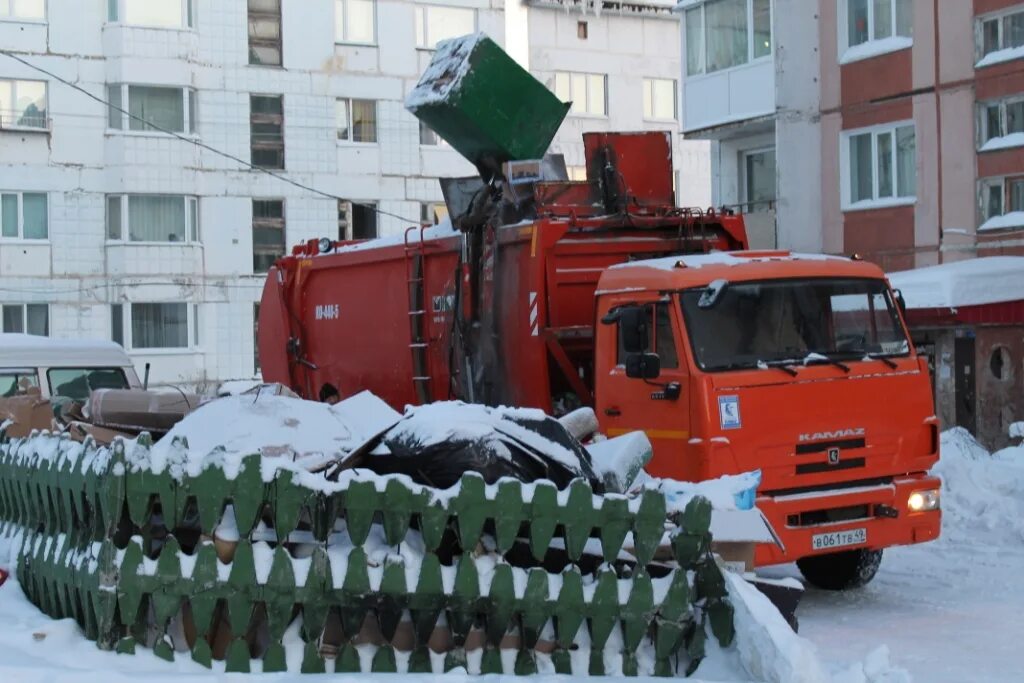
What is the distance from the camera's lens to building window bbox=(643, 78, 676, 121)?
132 feet

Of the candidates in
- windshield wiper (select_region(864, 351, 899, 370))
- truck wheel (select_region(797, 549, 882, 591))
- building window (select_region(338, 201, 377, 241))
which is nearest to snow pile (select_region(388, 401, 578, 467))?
windshield wiper (select_region(864, 351, 899, 370))

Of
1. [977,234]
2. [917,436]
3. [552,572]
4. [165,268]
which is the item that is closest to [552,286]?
[917,436]

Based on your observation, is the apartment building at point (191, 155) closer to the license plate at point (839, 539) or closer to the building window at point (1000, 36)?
the building window at point (1000, 36)

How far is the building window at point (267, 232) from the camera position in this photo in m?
34.5

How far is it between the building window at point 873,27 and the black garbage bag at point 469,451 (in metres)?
17.5

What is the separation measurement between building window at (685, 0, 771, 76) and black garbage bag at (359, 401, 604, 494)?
1973 centimetres

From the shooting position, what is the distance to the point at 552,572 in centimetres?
588

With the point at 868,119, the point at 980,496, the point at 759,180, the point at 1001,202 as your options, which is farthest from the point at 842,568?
the point at 759,180

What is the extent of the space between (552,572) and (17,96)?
29.7 m

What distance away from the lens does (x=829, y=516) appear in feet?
28.8

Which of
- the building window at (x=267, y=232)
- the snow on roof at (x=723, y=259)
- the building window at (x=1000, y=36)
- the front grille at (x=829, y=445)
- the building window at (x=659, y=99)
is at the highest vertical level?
the building window at (x=659, y=99)

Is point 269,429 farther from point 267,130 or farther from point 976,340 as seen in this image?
point 267,130

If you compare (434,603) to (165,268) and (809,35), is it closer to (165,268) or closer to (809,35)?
(809,35)

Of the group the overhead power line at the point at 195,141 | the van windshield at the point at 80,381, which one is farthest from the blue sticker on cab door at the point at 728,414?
the overhead power line at the point at 195,141
